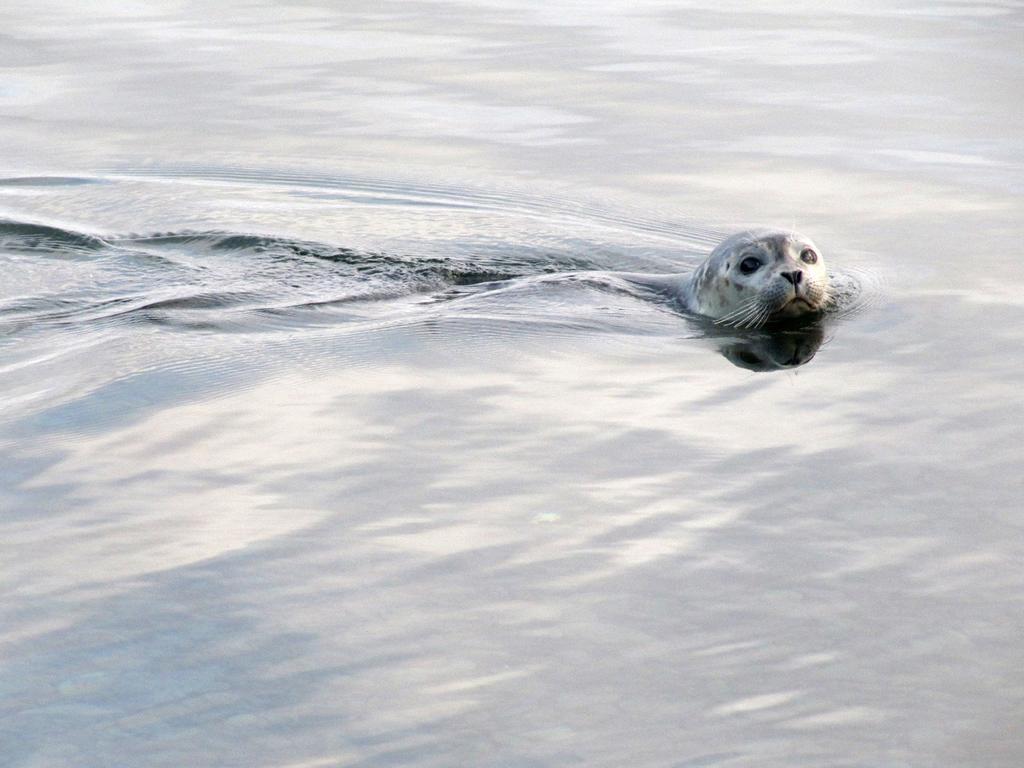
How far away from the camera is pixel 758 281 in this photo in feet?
26.0

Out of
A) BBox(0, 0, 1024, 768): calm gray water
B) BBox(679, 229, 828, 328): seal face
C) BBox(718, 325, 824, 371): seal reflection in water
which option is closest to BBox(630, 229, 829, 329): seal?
BBox(679, 229, 828, 328): seal face

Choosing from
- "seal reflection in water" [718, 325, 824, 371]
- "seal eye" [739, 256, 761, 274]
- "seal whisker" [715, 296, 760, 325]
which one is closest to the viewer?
"seal reflection in water" [718, 325, 824, 371]

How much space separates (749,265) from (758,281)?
15cm

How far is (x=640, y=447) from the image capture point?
5.78m

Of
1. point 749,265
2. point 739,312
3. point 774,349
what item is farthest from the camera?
point 749,265

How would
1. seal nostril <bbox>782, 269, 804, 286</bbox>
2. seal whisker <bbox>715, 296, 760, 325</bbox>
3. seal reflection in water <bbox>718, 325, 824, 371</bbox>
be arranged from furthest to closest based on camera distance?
seal whisker <bbox>715, 296, 760, 325</bbox>, seal nostril <bbox>782, 269, 804, 286</bbox>, seal reflection in water <bbox>718, 325, 824, 371</bbox>

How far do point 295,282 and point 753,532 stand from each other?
4.10 meters

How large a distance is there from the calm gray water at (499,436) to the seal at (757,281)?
0.30m

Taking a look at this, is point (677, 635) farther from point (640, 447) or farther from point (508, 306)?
point (508, 306)

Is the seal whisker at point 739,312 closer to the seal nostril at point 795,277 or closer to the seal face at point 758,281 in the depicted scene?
the seal face at point 758,281

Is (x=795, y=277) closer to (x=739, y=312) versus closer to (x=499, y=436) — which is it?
(x=739, y=312)

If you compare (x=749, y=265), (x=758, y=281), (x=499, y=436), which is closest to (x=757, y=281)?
(x=758, y=281)

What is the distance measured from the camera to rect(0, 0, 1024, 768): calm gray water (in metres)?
4.04

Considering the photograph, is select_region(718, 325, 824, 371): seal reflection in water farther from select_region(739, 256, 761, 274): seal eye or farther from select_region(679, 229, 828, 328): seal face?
select_region(739, 256, 761, 274): seal eye
